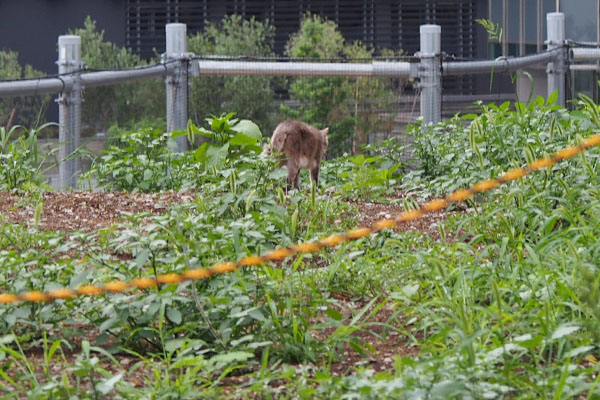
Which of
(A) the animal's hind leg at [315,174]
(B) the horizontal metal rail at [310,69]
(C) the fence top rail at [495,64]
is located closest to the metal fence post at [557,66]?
(C) the fence top rail at [495,64]

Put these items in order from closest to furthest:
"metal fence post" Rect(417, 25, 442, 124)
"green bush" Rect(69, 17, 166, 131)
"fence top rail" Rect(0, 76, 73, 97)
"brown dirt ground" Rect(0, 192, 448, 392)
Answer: "brown dirt ground" Rect(0, 192, 448, 392) → "fence top rail" Rect(0, 76, 73, 97) → "metal fence post" Rect(417, 25, 442, 124) → "green bush" Rect(69, 17, 166, 131)

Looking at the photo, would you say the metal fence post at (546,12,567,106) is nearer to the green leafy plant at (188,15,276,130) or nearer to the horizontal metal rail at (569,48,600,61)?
the horizontal metal rail at (569,48,600,61)

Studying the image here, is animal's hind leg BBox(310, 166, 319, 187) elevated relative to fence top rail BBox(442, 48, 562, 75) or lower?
lower

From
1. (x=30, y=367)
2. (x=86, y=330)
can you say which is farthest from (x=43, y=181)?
(x=30, y=367)

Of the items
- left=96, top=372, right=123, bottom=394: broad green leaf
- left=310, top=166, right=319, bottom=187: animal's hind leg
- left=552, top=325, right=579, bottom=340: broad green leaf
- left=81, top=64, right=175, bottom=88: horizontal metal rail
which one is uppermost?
left=81, top=64, right=175, bottom=88: horizontal metal rail

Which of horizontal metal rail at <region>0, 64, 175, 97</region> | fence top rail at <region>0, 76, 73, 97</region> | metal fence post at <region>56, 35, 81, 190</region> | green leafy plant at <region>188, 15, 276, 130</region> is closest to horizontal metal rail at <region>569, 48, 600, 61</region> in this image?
horizontal metal rail at <region>0, 64, 175, 97</region>

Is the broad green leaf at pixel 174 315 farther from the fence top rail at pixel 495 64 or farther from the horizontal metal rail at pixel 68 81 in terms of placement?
the fence top rail at pixel 495 64

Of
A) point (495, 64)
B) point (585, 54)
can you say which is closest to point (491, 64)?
point (495, 64)

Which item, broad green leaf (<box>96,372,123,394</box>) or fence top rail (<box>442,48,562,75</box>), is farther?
fence top rail (<box>442,48,562,75</box>)

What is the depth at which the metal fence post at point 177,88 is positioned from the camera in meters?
9.70

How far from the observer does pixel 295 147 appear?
7629mm

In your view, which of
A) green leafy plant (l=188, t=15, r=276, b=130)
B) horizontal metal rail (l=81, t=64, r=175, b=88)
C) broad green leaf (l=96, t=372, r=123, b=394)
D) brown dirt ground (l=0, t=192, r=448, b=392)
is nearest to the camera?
broad green leaf (l=96, t=372, r=123, b=394)

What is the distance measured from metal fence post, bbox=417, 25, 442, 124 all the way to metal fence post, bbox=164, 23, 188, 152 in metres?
2.20

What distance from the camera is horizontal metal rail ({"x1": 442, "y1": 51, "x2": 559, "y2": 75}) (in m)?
9.83
